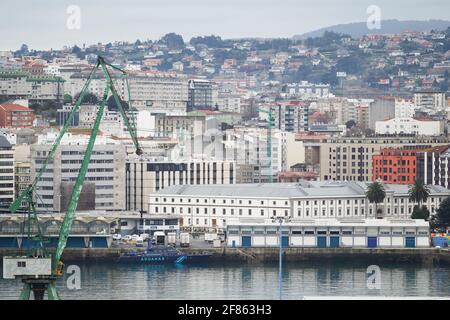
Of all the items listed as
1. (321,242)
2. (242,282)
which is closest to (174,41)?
(321,242)

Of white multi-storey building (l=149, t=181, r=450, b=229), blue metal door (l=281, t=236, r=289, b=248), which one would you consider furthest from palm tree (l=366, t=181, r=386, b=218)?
blue metal door (l=281, t=236, r=289, b=248)

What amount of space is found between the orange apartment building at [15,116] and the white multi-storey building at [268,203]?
10.8 metres

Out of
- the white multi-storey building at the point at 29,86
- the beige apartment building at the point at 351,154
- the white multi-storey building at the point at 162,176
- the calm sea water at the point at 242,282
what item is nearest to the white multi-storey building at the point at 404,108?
the white multi-storey building at the point at 29,86

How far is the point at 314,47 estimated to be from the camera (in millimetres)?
45781

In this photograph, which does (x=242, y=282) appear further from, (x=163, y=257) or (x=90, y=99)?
(x=90, y=99)

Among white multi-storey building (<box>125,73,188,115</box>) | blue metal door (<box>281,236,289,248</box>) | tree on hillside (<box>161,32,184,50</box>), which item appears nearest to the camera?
blue metal door (<box>281,236,289,248</box>)

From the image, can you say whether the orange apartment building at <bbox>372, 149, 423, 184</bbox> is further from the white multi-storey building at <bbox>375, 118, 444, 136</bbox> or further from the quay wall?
the quay wall

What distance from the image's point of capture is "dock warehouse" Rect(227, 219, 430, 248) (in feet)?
51.9

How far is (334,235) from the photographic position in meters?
15.9

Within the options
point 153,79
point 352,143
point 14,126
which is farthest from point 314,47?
point 352,143

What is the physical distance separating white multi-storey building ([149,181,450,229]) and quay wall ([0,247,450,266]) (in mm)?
1542

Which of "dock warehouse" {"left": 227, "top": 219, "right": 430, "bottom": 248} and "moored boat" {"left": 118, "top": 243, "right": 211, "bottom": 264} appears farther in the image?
"dock warehouse" {"left": 227, "top": 219, "right": 430, "bottom": 248}

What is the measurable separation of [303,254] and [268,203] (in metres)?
2.12

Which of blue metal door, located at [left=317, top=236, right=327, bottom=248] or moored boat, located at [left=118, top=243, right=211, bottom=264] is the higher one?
blue metal door, located at [left=317, top=236, right=327, bottom=248]
